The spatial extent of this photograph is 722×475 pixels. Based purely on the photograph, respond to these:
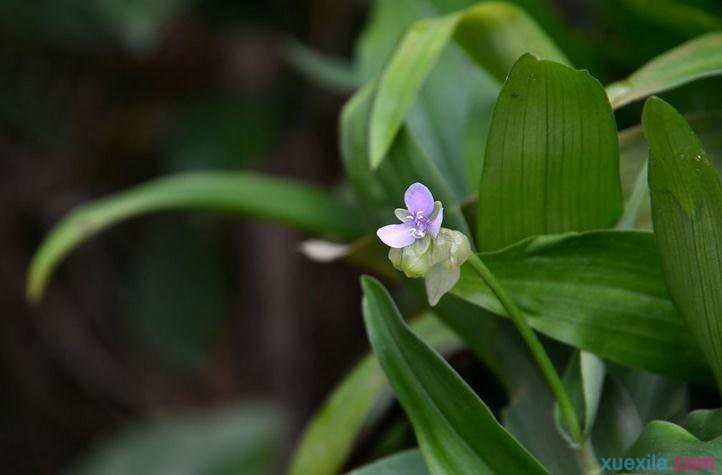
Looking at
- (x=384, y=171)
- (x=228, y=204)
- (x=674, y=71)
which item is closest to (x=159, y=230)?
(x=228, y=204)

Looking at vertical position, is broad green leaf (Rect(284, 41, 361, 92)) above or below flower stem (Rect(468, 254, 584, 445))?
above

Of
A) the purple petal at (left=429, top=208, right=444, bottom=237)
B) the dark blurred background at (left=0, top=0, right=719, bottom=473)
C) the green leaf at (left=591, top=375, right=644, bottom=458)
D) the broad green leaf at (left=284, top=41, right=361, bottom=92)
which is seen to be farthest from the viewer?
the dark blurred background at (left=0, top=0, right=719, bottom=473)

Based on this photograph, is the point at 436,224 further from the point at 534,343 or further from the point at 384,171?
the point at 384,171

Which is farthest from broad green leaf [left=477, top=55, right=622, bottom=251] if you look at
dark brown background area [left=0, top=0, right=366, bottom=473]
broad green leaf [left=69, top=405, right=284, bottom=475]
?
broad green leaf [left=69, top=405, right=284, bottom=475]

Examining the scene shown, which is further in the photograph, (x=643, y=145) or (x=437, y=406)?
(x=643, y=145)

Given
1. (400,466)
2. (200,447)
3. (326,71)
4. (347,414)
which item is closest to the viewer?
(400,466)

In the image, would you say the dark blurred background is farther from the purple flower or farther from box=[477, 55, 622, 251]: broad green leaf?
the purple flower
